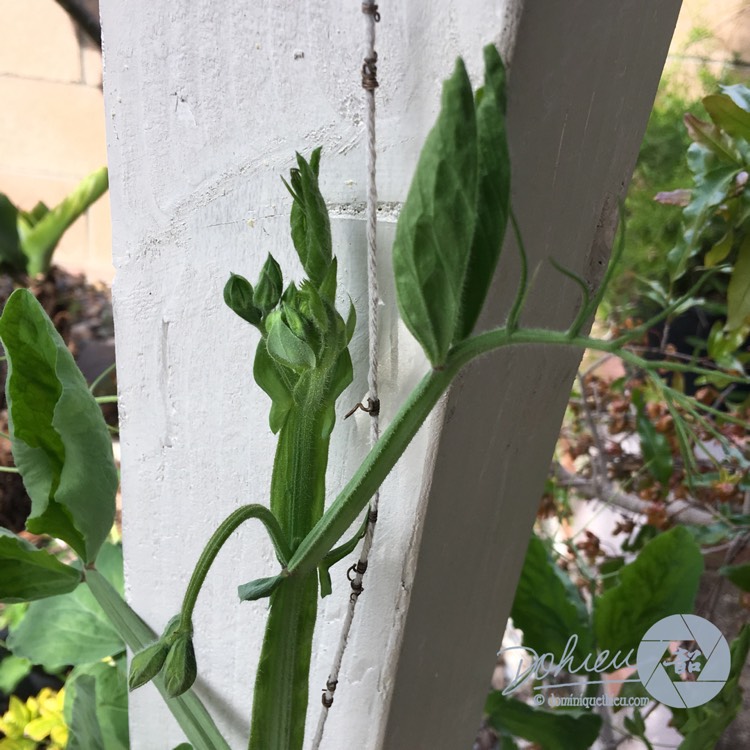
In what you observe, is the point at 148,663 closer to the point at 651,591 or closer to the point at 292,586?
the point at 292,586

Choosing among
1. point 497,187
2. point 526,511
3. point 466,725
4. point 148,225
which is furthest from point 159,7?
point 466,725

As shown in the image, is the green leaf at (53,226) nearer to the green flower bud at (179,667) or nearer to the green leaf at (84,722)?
the green leaf at (84,722)

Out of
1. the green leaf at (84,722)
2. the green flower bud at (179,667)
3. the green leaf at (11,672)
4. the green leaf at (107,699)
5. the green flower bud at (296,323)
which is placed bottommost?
the green leaf at (11,672)

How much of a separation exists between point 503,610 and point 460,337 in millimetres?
380

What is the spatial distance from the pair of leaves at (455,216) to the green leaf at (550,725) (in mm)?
485

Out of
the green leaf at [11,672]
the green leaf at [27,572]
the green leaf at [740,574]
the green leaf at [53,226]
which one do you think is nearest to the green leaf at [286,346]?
the green leaf at [27,572]

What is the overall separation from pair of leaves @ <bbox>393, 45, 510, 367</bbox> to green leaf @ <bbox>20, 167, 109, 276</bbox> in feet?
3.50

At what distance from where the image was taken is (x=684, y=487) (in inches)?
36.3

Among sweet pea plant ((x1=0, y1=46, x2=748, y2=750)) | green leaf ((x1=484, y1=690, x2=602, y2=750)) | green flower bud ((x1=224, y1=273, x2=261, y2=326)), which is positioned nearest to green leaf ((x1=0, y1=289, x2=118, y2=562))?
sweet pea plant ((x1=0, y1=46, x2=748, y2=750))

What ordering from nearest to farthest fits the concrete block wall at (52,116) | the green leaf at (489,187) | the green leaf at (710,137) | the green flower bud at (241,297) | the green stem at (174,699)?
the green leaf at (489,187) < the green flower bud at (241,297) < the green stem at (174,699) < the green leaf at (710,137) < the concrete block wall at (52,116)

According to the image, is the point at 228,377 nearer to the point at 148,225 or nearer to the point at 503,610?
the point at 148,225

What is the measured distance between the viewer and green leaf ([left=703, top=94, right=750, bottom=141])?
2.00 ft


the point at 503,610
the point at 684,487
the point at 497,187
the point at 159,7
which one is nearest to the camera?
the point at 497,187

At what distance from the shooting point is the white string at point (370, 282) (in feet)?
1.07
